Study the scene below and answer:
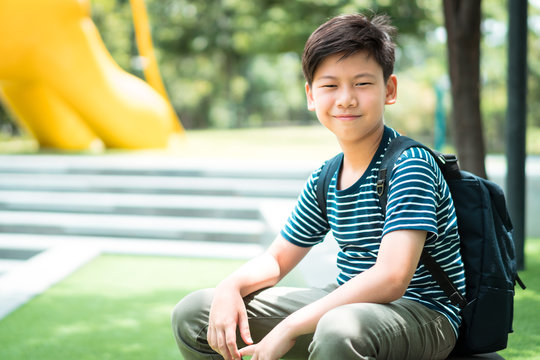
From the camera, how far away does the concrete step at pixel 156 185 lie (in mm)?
6348

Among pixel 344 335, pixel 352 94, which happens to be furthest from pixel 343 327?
pixel 352 94

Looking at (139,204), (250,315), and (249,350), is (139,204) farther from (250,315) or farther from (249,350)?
(249,350)

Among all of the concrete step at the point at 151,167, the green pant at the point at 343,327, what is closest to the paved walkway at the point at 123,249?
the concrete step at the point at 151,167

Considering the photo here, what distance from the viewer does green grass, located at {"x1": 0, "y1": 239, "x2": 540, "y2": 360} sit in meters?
2.86

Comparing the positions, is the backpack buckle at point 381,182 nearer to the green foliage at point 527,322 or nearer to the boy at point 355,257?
the boy at point 355,257

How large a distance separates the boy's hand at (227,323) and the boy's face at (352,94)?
560 mm

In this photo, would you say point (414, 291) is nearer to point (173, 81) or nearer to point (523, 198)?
point (523, 198)

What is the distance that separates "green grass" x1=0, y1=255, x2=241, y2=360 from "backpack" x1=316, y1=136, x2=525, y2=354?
5.31ft

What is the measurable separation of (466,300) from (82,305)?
2736 mm

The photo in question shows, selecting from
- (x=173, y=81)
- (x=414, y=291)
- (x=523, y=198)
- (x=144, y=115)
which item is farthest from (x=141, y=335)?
(x=173, y=81)

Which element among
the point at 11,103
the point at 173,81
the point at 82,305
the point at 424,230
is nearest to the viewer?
the point at 424,230

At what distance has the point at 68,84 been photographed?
8.31 metres

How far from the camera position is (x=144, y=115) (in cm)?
951

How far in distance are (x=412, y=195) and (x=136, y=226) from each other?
459 centimetres
